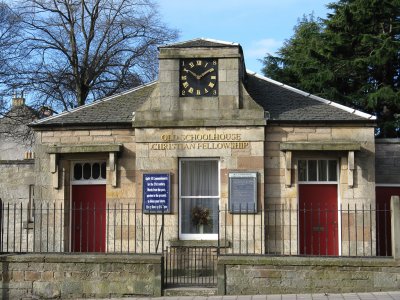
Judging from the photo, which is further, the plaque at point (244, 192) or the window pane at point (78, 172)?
the window pane at point (78, 172)

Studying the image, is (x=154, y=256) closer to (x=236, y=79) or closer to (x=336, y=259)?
(x=336, y=259)

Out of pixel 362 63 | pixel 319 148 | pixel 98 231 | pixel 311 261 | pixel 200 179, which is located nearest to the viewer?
pixel 311 261

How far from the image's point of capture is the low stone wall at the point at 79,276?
11131 millimetres

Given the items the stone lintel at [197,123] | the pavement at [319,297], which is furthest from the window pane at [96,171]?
the pavement at [319,297]

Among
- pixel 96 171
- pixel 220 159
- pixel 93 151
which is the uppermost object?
pixel 93 151

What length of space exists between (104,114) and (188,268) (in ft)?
15.6

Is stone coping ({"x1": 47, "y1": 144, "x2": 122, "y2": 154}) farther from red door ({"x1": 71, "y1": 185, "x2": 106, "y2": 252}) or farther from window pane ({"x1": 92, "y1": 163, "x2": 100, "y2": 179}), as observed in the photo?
red door ({"x1": 71, "y1": 185, "x2": 106, "y2": 252})

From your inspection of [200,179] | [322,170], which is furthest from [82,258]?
[322,170]

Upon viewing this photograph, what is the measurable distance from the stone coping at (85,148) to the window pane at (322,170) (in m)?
5.05

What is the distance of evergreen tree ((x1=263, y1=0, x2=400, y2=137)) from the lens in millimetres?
21844

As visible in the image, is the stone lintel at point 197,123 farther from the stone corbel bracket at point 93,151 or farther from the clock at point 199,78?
the stone corbel bracket at point 93,151

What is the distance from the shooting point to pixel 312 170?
49.2 ft

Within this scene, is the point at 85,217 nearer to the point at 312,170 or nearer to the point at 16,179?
the point at 16,179

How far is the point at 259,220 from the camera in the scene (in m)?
14.1
